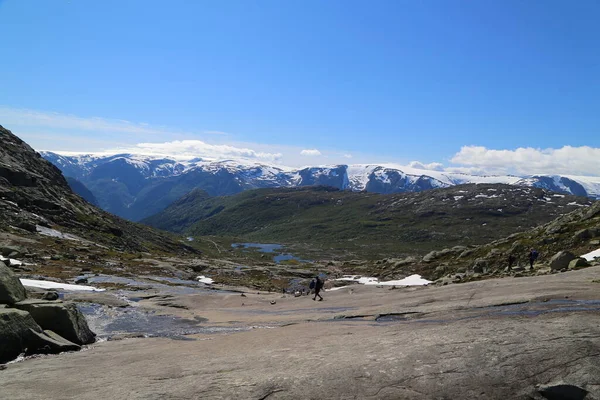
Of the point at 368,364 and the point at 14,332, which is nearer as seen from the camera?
the point at 368,364

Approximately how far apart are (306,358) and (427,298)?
17.7 m

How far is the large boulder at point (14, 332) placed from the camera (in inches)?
694

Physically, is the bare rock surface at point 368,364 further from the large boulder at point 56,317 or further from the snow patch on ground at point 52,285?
→ the snow patch on ground at point 52,285

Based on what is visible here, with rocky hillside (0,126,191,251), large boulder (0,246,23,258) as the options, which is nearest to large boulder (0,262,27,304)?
large boulder (0,246,23,258)

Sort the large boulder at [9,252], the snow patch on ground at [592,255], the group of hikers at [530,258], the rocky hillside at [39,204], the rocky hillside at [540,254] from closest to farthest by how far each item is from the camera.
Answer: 1. the rocky hillside at [540,254]
2. the snow patch on ground at [592,255]
3. the group of hikers at [530,258]
4. the large boulder at [9,252]
5. the rocky hillside at [39,204]

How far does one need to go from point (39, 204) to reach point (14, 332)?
130816mm

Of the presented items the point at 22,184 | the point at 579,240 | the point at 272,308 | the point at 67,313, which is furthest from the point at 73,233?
the point at 579,240

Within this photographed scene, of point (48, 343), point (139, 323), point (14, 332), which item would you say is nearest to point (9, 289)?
point (48, 343)

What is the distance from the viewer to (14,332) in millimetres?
18281

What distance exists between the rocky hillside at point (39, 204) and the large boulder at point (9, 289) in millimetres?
83139

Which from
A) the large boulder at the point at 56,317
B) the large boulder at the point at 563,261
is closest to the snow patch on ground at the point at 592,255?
the large boulder at the point at 563,261

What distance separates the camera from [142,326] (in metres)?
31.8

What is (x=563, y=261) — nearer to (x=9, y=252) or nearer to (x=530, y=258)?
(x=530, y=258)

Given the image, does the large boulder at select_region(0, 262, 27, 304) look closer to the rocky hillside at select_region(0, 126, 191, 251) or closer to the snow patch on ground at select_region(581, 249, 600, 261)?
the snow patch on ground at select_region(581, 249, 600, 261)
